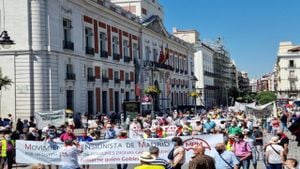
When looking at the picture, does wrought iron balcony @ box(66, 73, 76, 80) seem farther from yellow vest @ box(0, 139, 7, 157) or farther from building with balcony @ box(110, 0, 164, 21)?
building with balcony @ box(110, 0, 164, 21)

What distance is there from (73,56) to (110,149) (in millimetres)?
25651

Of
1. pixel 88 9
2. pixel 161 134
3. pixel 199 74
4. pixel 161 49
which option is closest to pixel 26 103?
pixel 88 9

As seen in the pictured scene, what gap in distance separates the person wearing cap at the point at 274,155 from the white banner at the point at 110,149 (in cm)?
A: 213

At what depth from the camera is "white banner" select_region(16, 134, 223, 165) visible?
15523 millimetres

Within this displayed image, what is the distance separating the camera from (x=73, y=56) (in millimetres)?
40875

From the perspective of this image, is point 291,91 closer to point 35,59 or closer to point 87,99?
point 87,99

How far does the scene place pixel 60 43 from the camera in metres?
38.5

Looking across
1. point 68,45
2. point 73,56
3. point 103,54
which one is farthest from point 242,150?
point 103,54

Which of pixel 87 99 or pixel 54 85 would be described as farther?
pixel 87 99

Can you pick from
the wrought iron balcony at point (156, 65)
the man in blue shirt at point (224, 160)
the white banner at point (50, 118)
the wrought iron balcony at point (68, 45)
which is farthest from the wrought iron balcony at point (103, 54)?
the man in blue shirt at point (224, 160)

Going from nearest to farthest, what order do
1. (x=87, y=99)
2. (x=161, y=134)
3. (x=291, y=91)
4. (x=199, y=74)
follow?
(x=161, y=134) < (x=87, y=99) < (x=199, y=74) < (x=291, y=91)

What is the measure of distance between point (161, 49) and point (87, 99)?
2958 centimetres

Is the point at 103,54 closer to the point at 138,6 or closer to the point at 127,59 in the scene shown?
the point at 127,59

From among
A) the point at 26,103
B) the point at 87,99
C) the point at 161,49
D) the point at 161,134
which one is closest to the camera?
the point at 161,134
